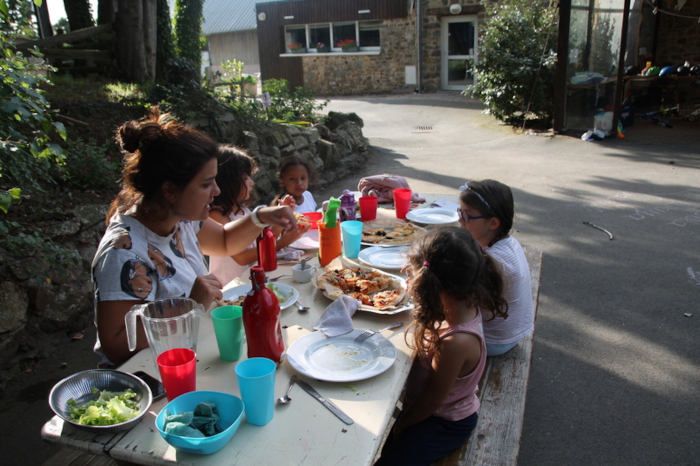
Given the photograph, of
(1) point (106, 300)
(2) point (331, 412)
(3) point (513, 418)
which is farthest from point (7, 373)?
(3) point (513, 418)

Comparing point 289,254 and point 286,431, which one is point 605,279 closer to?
point 289,254

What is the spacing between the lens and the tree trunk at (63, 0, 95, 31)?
995 cm

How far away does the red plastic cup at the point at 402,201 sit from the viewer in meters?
3.59

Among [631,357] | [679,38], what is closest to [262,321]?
Result: [631,357]

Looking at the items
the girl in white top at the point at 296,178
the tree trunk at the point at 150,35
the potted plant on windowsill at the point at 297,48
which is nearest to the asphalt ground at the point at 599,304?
the girl in white top at the point at 296,178

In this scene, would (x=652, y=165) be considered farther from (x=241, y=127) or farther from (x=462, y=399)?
(x=462, y=399)

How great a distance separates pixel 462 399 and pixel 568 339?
2029mm

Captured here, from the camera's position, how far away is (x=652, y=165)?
8.05 metres

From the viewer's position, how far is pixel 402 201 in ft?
11.8

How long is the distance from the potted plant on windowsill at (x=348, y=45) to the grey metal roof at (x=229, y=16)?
9037 mm

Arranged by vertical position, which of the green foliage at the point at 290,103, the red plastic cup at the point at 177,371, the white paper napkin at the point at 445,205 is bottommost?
the white paper napkin at the point at 445,205

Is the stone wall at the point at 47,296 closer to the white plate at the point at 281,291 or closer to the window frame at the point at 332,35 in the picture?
the white plate at the point at 281,291

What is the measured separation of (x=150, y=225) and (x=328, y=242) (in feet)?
2.99

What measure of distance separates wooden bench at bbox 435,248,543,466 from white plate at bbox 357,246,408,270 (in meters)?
0.70
